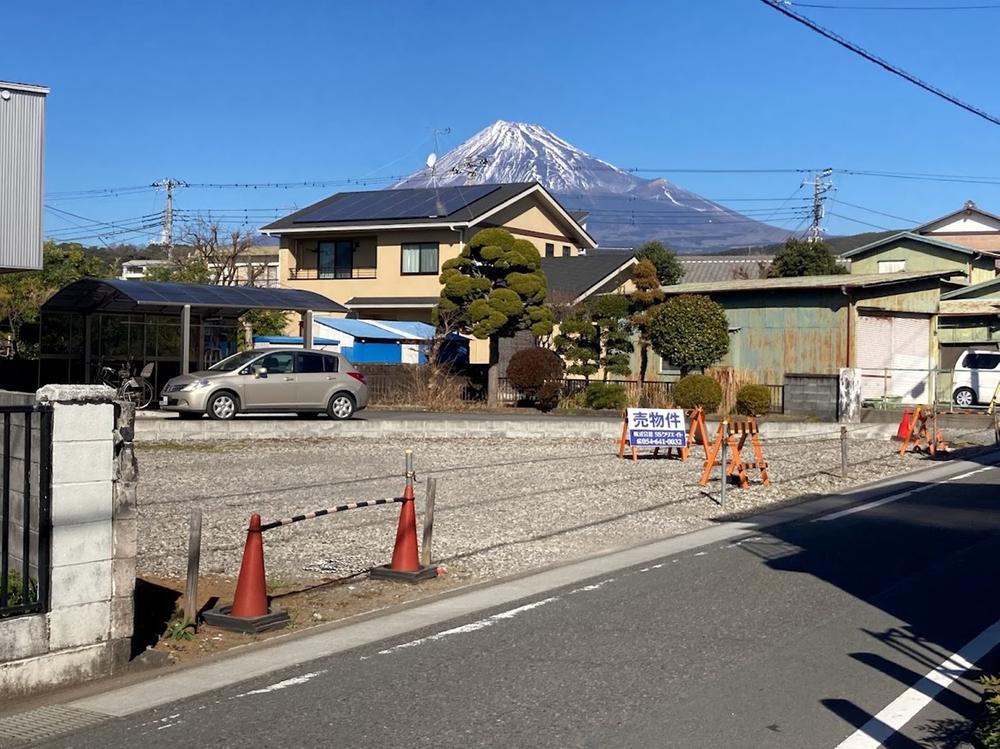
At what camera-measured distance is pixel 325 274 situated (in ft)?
170

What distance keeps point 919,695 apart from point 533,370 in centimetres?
2904

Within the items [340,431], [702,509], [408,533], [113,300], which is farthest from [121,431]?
[113,300]

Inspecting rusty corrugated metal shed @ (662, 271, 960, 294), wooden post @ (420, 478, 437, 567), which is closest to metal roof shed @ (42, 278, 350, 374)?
rusty corrugated metal shed @ (662, 271, 960, 294)

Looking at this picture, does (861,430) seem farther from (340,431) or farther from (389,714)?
(389,714)

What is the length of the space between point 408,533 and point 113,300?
20417 millimetres

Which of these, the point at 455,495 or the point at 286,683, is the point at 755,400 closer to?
the point at 455,495

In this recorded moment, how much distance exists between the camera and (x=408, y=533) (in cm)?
1084

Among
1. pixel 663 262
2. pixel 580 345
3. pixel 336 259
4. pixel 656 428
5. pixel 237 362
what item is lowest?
pixel 656 428

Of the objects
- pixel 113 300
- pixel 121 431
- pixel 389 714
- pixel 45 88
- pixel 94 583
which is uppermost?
pixel 45 88

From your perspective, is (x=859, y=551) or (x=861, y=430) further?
(x=861, y=430)

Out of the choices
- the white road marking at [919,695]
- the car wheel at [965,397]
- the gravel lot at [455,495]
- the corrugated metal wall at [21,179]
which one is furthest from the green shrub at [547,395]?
the white road marking at [919,695]

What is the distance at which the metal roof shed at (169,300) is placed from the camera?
28.7 meters

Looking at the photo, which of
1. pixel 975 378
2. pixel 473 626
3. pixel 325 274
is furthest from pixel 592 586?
pixel 325 274

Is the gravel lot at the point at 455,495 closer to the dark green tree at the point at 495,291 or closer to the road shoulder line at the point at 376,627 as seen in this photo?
the road shoulder line at the point at 376,627
